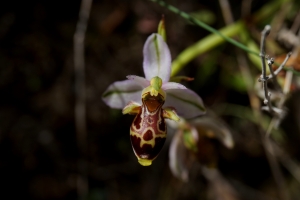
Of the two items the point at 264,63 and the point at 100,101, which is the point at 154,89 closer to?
the point at 264,63

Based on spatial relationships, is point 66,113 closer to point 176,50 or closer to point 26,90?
point 26,90

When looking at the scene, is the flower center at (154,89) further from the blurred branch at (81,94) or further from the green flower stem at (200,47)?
the blurred branch at (81,94)

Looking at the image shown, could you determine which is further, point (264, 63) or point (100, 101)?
point (100, 101)

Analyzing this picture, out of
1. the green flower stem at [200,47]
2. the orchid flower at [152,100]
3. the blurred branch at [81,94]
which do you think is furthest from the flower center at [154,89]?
the blurred branch at [81,94]

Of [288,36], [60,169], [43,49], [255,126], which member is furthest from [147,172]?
[288,36]

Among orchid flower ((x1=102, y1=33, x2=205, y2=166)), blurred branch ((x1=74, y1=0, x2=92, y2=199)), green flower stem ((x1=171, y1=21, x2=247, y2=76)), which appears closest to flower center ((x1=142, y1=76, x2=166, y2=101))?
orchid flower ((x1=102, y1=33, x2=205, y2=166))

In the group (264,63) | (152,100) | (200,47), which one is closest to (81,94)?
(200,47)

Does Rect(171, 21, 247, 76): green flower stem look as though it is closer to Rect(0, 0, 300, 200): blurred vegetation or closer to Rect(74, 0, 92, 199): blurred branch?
Rect(0, 0, 300, 200): blurred vegetation
